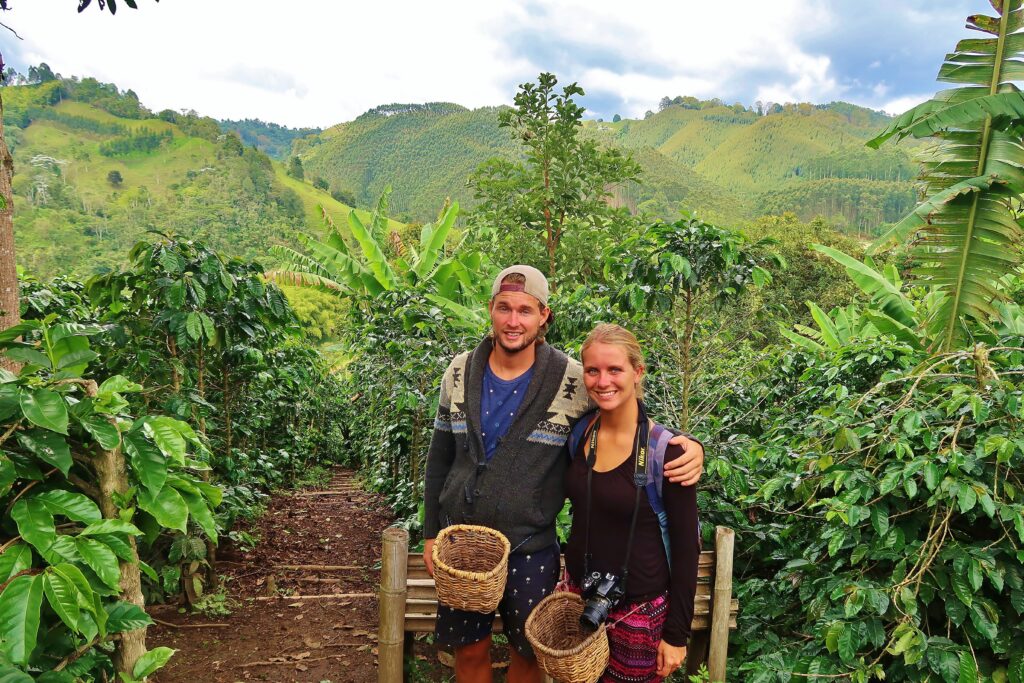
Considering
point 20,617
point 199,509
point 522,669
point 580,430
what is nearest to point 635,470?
point 580,430

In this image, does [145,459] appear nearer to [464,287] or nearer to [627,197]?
[464,287]

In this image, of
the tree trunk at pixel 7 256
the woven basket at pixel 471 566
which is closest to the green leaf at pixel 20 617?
the woven basket at pixel 471 566

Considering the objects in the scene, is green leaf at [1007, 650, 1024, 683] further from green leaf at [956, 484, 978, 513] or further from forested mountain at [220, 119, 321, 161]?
forested mountain at [220, 119, 321, 161]

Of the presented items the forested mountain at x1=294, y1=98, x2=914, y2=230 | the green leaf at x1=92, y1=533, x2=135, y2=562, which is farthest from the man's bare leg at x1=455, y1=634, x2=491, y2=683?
the forested mountain at x1=294, y1=98, x2=914, y2=230

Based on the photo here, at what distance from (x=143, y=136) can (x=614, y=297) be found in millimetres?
58777

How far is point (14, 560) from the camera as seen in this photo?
1335 mm

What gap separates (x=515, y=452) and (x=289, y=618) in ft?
8.08

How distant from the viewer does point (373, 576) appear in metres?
4.34

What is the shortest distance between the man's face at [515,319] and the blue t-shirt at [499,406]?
0.12 meters

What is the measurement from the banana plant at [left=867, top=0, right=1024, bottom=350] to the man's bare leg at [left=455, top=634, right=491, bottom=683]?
328 cm

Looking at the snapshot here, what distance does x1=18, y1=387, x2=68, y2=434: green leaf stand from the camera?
137 cm

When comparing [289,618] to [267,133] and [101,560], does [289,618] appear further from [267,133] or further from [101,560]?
[267,133]

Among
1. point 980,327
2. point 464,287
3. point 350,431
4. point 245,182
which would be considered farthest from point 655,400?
point 245,182

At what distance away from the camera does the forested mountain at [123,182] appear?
2988 cm
